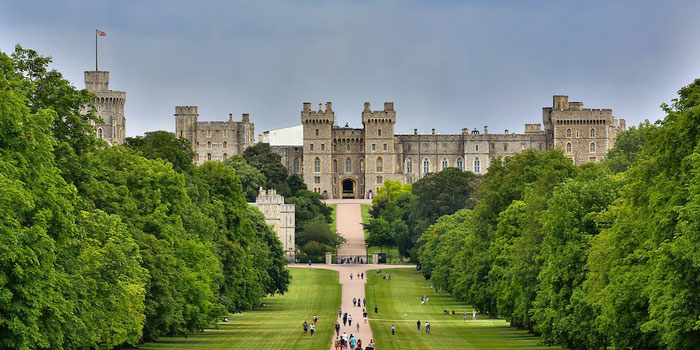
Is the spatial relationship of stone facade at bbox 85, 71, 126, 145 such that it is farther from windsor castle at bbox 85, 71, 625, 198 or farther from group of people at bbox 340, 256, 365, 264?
group of people at bbox 340, 256, 365, 264

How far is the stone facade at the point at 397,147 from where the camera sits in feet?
523

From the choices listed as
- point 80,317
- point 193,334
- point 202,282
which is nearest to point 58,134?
point 80,317

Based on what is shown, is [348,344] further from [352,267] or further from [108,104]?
[108,104]

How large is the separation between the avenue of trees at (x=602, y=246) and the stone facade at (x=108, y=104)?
89817 mm

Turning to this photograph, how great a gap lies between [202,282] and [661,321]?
69.7 ft

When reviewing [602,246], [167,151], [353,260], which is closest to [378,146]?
[353,260]

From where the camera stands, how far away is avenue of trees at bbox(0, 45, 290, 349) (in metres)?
24.7

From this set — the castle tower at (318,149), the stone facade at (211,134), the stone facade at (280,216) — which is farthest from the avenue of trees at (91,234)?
the stone facade at (211,134)

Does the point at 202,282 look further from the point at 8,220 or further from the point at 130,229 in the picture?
the point at 8,220

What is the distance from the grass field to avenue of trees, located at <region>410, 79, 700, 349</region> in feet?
23.7

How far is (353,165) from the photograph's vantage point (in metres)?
161

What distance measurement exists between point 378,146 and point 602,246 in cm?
12686

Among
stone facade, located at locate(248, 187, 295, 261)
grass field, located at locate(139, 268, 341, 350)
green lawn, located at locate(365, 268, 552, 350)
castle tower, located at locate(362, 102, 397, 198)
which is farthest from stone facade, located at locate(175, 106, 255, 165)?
grass field, located at locate(139, 268, 341, 350)

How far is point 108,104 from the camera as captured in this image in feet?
470
